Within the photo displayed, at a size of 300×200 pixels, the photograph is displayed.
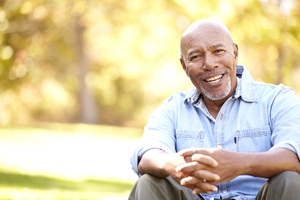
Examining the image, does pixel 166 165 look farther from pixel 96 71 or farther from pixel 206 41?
pixel 96 71

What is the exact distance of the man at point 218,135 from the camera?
3.91m

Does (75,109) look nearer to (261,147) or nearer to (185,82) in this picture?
(185,82)

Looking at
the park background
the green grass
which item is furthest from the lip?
the park background

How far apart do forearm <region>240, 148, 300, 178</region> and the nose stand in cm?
71

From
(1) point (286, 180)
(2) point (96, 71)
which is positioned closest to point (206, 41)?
(1) point (286, 180)

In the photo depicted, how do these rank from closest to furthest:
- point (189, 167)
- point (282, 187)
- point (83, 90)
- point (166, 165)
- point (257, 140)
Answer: point (282, 187) < point (189, 167) < point (166, 165) < point (257, 140) < point (83, 90)

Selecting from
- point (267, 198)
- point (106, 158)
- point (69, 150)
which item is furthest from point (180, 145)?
point (69, 150)

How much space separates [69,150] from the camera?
1878 centimetres

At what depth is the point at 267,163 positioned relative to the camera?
12.9 ft

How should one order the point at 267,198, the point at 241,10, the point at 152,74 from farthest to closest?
1. the point at 152,74
2. the point at 241,10
3. the point at 267,198

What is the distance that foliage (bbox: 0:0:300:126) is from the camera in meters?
10.6

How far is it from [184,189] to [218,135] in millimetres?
417

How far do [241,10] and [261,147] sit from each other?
6.19 metres

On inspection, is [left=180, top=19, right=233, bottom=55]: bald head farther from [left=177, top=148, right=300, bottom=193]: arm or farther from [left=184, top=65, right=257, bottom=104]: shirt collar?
[left=177, top=148, right=300, bottom=193]: arm
